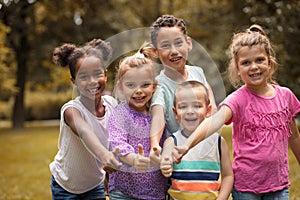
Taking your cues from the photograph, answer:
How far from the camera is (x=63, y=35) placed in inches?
905

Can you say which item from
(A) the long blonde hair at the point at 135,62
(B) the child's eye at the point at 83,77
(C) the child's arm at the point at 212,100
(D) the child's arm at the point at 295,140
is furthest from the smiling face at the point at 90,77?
(D) the child's arm at the point at 295,140

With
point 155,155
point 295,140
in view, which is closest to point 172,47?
point 155,155

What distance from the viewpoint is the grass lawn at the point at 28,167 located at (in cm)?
787

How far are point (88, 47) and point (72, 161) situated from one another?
812 mm

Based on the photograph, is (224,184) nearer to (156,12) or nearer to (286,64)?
(286,64)

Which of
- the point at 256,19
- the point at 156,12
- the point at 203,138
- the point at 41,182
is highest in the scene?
the point at 156,12

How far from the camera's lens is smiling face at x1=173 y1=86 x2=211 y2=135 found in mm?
3178

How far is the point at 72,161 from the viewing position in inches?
143

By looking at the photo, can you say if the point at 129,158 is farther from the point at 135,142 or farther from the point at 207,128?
the point at 207,128

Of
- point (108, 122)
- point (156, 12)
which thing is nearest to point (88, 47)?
point (108, 122)

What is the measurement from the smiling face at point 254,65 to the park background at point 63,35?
4.93 metres

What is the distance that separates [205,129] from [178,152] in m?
0.27

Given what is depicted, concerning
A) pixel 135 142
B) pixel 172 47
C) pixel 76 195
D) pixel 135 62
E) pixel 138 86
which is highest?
pixel 172 47

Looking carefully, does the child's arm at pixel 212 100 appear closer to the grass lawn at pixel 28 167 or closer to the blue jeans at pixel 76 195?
the blue jeans at pixel 76 195
